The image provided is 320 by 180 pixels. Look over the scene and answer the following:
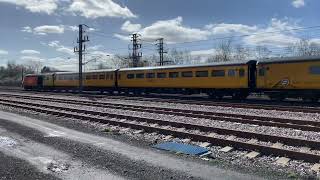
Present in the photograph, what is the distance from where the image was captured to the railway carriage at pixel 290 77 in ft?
85.7

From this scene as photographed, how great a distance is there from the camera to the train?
26812 millimetres

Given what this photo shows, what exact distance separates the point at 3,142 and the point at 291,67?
1940 cm

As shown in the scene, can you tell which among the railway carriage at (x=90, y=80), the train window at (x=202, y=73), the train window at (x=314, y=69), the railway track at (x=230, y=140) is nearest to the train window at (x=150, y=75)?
the train window at (x=202, y=73)

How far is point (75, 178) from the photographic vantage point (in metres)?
8.21

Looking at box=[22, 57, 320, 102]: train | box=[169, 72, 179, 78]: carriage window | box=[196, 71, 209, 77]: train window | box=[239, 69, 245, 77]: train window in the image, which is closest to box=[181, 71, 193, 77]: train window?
box=[22, 57, 320, 102]: train

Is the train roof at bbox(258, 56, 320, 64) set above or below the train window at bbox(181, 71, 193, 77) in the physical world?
above

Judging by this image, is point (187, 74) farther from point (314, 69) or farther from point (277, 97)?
point (314, 69)

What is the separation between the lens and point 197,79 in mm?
34844

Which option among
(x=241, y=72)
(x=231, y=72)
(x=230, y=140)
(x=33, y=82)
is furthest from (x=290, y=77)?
(x=33, y=82)

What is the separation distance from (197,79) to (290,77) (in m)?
8.99

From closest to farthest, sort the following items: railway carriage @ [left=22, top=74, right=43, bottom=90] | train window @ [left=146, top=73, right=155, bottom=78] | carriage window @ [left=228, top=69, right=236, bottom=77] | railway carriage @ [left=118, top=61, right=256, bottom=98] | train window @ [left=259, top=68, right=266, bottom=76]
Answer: train window @ [left=259, top=68, right=266, bottom=76] < railway carriage @ [left=118, top=61, right=256, bottom=98] < carriage window @ [left=228, top=69, right=236, bottom=77] < train window @ [left=146, top=73, right=155, bottom=78] < railway carriage @ [left=22, top=74, right=43, bottom=90]

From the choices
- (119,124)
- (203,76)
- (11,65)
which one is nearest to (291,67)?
(203,76)

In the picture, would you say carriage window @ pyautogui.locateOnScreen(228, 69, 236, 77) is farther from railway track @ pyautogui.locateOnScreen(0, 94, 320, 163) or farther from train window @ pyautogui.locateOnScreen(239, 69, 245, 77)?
railway track @ pyautogui.locateOnScreen(0, 94, 320, 163)

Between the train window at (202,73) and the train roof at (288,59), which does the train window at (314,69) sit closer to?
the train roof at (288,59)
